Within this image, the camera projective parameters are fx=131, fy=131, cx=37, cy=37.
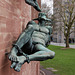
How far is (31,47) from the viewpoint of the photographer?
3.08 metres

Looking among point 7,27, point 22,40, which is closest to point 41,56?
point 22,40

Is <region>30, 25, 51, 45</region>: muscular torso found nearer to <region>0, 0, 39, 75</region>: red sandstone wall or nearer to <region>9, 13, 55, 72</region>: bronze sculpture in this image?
<region>9, 13, 55, 72</region>: bronze sculpture

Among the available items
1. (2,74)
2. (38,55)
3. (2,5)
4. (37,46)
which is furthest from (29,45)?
(2,5)

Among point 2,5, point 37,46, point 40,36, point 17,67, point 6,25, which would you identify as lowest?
point 17,67

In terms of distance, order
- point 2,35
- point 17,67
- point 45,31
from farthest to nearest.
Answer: point 45,31
point 2,35
point 17,67

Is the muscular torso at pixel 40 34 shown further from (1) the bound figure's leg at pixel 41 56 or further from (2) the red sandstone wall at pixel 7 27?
(1) the bound figure's leg at pixel 41 56

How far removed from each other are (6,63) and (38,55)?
2.83 ft

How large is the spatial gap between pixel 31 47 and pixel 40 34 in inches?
23.1

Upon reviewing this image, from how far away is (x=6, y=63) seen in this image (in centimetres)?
295

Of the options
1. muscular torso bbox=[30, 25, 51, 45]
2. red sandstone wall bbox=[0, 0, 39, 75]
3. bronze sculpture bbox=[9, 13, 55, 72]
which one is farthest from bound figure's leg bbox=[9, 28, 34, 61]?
muscular torso bbox=[30, 25, 51, 45]

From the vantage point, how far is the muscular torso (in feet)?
10.8

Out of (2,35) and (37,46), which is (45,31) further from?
(2,35)

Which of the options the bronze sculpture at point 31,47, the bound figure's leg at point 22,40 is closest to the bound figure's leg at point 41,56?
the bronze sculpture at point 31,47

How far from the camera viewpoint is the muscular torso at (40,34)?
3287mm
